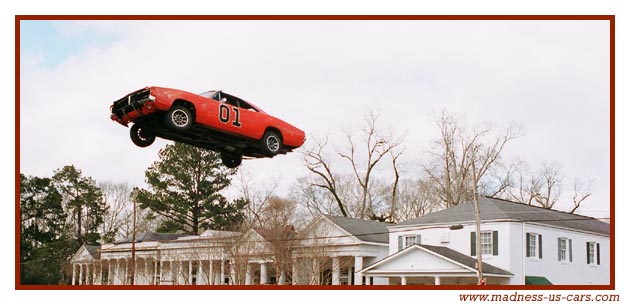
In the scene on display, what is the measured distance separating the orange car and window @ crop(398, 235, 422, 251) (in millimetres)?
31190

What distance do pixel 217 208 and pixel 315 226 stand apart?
19.8 feet

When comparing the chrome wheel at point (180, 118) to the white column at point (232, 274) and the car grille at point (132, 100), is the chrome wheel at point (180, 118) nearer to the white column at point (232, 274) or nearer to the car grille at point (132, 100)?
the car grille at point (132, 100)

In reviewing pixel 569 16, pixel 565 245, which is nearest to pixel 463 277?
pixel 565 245

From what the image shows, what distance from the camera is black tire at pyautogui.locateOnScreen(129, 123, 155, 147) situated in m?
13.1

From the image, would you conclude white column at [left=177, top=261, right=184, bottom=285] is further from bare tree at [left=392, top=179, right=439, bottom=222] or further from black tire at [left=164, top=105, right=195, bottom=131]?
black tire at [left=164, top=105, right=195, bottom=131]

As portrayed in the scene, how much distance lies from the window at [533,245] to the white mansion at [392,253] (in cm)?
5

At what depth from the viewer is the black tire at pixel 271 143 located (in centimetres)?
1348

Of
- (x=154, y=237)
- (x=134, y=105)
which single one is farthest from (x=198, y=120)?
(x=154, y=237)

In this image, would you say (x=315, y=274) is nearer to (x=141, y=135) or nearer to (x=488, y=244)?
(x=488, y=244)

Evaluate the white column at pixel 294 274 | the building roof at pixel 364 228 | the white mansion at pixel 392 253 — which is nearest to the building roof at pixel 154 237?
the white mansion at pixel 392 253

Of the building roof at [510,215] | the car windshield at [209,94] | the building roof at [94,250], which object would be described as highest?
the car windshield at [209,94]

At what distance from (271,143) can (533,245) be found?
2904 centimetres

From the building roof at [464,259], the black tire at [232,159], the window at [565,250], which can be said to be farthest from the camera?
the window at [565,250]

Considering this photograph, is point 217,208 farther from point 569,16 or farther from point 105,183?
point 569,16
